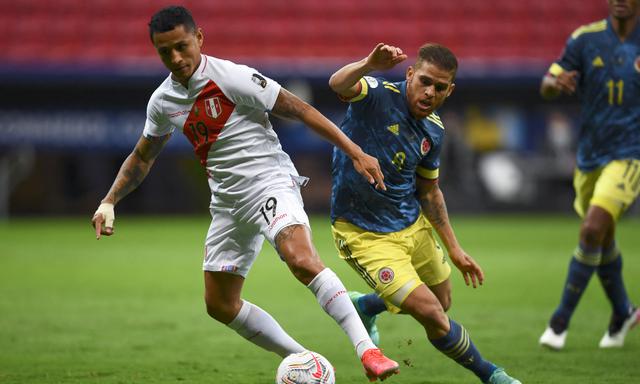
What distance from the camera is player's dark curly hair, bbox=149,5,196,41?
4914mm

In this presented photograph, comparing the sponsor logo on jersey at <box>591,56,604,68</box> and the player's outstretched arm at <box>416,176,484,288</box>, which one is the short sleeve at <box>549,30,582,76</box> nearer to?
the sponsor logo on jersey at <box>591,56,604,68</box>

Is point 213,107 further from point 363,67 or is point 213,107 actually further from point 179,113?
point 363,67

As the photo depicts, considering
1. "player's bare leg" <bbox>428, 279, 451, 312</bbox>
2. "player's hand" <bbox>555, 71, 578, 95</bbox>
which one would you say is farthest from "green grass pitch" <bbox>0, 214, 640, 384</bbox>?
"player's hand" <bbox>555, 71, 578, 95</bbox>

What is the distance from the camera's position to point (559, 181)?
18.2 metres

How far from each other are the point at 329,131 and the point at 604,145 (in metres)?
2.84

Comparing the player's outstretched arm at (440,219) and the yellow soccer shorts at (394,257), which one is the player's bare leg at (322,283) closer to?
the yellow soccer shorts at (394,257)

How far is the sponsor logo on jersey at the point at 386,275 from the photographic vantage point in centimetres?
510

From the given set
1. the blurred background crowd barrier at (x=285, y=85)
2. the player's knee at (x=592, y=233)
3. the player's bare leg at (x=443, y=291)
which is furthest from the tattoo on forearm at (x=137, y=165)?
the blurred background crowd barrier at (x=285, y=85)

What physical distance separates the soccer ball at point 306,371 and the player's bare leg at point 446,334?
0.54 m

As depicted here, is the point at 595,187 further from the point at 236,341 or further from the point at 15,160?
the point at 15,160

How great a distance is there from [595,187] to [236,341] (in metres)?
2.77

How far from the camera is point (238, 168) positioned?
5.16m

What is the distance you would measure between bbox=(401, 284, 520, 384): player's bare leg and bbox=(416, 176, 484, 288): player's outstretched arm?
1.28ft

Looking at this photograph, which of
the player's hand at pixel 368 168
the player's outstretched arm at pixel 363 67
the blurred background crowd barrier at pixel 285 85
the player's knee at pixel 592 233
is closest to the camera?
the player's hand at pixel 368 168
